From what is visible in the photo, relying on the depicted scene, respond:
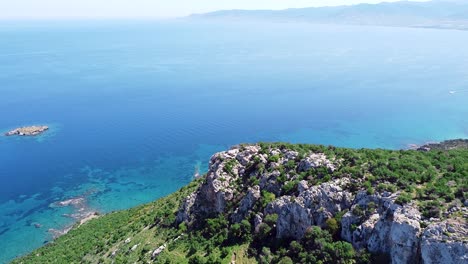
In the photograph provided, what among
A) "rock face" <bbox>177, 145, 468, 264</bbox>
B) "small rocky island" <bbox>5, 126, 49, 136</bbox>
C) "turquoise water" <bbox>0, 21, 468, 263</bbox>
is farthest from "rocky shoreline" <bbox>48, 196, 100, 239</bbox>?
"small rocky island" <bbox>5, 126, 49, 136</bbox>

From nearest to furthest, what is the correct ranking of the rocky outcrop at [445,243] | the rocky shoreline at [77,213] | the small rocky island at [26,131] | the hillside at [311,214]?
1. the rocky outcrop at [445,243]
2. the hillside at [311,214]
3. the rocky shoreline at [77,213]
4. the small rocky island at [26,131]

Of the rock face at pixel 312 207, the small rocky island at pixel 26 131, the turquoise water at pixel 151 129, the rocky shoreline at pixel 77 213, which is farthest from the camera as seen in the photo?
the small rocky island at pixel 26 131

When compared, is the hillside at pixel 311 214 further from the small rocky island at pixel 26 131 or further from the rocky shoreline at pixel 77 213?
the small rocky island at pixel 26 131

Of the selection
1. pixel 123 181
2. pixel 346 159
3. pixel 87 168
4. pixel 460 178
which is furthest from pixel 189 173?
pixel 460 178

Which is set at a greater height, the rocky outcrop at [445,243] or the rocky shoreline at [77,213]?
the rocky outcrop at [445,243]

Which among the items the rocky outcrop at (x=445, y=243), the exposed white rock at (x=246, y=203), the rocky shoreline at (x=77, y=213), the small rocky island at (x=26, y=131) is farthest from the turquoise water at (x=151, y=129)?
the rocky outcrop at (x=445, y=243)

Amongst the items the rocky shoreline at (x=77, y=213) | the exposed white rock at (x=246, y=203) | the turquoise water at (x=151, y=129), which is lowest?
the rocky shoreline at (x=77, y=213)

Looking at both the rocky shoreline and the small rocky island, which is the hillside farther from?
the small rocky island
